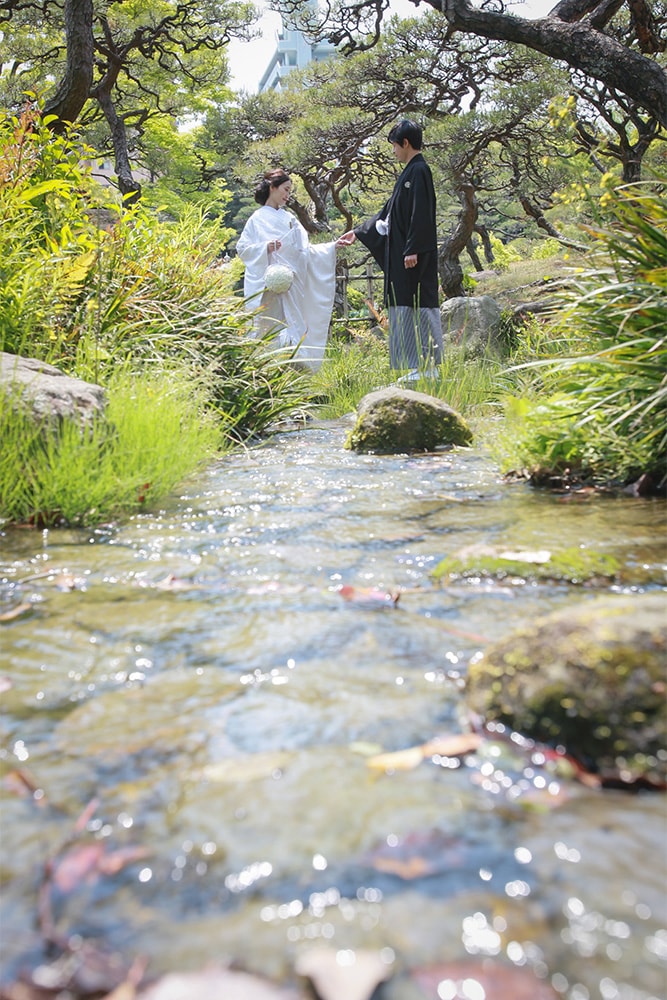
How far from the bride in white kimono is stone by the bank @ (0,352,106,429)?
472 cm

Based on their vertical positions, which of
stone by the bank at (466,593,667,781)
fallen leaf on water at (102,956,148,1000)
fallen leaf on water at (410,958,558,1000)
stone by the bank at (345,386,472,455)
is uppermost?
stone by the bank at (466,593,667,781)

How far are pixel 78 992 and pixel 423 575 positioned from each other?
162cm

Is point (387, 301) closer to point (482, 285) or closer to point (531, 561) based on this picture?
point (531, 561)

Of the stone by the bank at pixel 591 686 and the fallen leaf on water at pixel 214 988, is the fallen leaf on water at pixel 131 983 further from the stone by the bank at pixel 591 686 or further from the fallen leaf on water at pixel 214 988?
the stone by the bank at pixel 591 686

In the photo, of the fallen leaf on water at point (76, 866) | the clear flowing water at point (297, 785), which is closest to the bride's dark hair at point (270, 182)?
the clear flowing water at point (297, 785)

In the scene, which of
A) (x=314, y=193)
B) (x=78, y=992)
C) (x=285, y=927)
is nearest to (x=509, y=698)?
(x=285, y=927)

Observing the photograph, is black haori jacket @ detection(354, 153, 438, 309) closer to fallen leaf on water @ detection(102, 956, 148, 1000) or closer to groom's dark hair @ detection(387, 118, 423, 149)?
groom's dark hair @ detection(387, 118, 423, 149)

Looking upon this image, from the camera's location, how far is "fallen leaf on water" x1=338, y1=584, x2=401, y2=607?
6.86 feet

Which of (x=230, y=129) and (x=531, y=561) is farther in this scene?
(x=230, y=129)

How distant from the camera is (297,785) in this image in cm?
124

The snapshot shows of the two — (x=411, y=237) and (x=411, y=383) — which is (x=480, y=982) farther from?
(x=411, y=237)

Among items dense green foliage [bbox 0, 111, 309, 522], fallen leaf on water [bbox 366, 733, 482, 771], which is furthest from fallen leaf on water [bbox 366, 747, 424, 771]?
dense green foliage [bbox 0, 111, 309, 522]

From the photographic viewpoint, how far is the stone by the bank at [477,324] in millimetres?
10766

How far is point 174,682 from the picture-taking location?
163 centimetres
